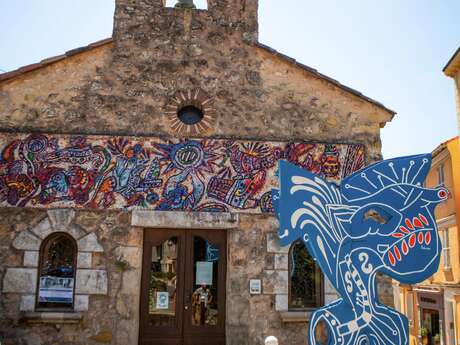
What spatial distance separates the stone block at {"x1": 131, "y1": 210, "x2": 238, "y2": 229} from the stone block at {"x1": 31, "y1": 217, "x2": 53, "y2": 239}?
54.1 inches

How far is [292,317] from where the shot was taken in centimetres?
772

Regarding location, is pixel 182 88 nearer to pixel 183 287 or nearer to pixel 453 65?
pixel 183 287

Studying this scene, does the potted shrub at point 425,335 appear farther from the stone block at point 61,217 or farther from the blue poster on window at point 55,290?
the stone block at point 61,217

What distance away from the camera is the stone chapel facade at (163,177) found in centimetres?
775

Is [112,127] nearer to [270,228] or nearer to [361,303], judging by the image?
[270,228]

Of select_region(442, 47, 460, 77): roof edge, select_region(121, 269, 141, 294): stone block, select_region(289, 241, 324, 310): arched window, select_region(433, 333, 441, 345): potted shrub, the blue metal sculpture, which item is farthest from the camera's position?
select_region(433, 333, 441, 345): potted shrub

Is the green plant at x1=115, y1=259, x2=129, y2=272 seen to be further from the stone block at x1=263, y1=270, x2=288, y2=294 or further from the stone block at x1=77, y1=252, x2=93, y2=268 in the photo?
the stone block at x1=263, y1=270, x2=288, y2=294

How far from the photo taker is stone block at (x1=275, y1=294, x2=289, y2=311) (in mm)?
7859

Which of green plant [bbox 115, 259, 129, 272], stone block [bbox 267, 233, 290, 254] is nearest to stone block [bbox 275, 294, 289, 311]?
stone block [bbox 267, 233, 290, 254]

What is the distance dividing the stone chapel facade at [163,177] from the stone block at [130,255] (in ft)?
0.05

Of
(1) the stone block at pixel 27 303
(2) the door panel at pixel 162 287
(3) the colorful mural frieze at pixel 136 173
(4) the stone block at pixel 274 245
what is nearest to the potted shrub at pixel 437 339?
(4) the stone block at pixel 274 245

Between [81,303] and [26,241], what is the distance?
4.47 ft

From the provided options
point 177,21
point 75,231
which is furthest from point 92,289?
point 177,21

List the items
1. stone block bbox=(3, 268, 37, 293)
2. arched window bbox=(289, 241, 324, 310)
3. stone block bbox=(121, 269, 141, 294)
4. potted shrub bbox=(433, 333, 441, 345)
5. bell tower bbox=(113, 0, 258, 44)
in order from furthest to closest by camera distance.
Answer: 1. potted shrub bbox=(433, 333, 441, 345)
2. bell tower bbox=(113, 0, 258, 44)
3. arched window bbox=(289, 241, 324, 310)
4. stone block bbox=(121, 269, 141, 294)
5. stone block bbox=(3, 268, 37, 293)
